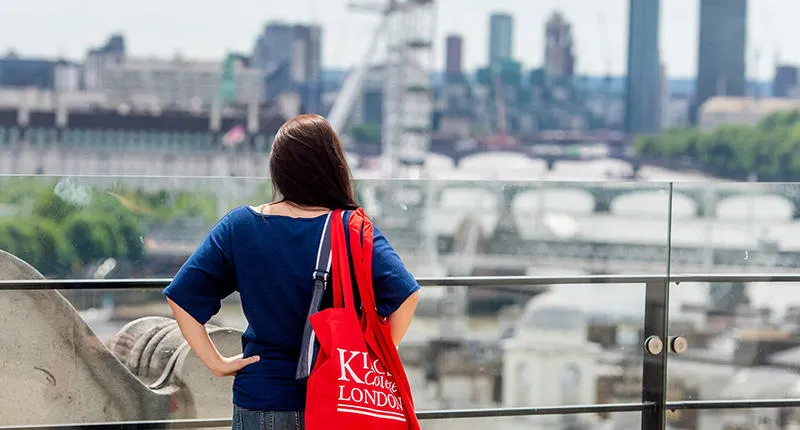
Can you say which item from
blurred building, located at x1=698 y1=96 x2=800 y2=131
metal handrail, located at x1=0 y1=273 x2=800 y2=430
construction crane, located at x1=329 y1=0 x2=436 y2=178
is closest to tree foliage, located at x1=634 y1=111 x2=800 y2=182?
blurred building, located at x1=698 y1=96 x2=800 y2=131

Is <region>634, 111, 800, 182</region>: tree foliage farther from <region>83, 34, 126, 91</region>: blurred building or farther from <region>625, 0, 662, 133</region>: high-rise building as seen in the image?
<region>83, 34, 126, 91</region>: blurred building

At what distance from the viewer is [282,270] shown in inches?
62.4

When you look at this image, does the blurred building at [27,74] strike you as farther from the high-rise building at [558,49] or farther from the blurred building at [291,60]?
the high-rise building at [558,49]

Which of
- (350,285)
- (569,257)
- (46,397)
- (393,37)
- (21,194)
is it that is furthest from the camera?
(393,37)

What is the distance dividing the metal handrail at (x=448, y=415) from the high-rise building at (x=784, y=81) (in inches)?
3418

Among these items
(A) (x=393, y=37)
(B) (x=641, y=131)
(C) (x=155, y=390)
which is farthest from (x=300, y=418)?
(B) (x=641, y=131)

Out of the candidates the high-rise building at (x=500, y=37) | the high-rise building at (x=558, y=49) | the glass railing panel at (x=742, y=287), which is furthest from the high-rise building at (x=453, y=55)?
the glass railing panel at (x=742, y=287)

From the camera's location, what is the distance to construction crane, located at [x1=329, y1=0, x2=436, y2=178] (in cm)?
7088

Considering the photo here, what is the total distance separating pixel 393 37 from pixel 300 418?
231 feet

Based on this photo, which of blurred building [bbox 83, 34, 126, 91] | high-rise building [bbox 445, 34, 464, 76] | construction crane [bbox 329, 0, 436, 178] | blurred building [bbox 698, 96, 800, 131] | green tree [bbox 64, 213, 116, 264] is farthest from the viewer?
high-rise building [bbox 445, 34, 464, 76]

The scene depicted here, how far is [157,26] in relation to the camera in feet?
263

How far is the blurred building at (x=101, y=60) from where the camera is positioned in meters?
76.9

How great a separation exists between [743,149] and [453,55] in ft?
77.9

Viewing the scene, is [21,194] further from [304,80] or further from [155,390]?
[304,80]
